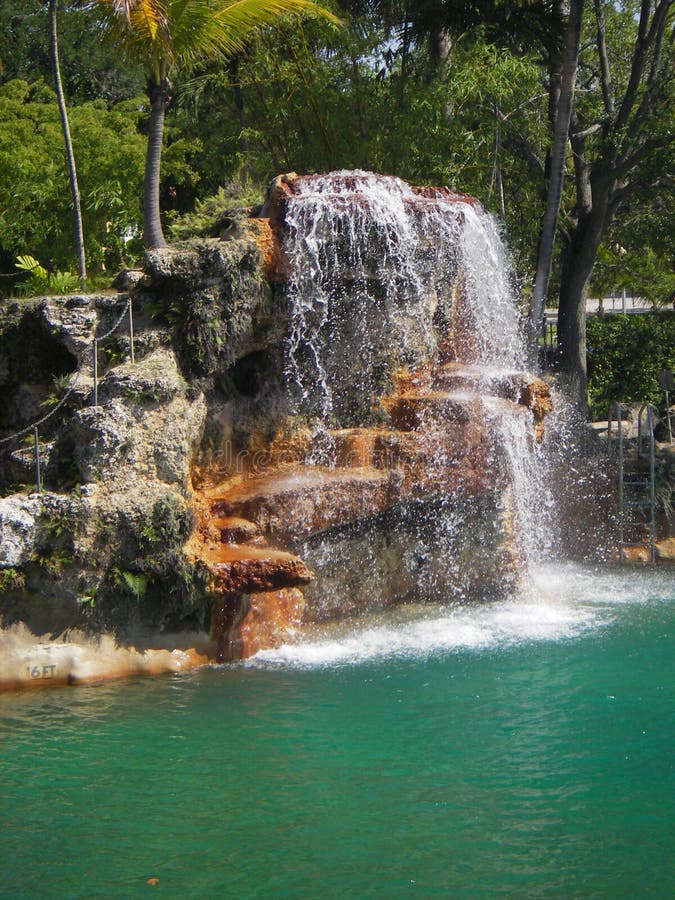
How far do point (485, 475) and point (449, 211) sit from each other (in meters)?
4.07

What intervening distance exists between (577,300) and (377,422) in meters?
9.94

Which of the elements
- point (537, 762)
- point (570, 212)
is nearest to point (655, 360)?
point (570, 212)

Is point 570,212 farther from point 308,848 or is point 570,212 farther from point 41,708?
point 308,848

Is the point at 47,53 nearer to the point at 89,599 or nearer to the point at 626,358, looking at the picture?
the point at 626,358

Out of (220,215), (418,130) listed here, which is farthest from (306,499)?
(418,130)

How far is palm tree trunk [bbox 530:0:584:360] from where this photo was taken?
70.2ft

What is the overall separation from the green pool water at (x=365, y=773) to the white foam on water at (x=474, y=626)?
0.06 m

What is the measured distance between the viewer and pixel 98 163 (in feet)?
81.9

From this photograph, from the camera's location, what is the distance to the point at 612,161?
23.6m

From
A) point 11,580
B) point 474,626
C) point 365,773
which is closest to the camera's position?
point 365,773

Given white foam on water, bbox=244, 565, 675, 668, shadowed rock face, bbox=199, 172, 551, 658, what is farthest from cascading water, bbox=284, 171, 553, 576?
white foam on water, bbox=244, 565, 675, 668

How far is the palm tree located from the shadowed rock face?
3284mm

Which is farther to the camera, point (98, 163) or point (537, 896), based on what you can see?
point (98, 163)

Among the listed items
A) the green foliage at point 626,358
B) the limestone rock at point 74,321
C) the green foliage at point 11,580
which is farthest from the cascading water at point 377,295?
the green foliage at point 626,358
